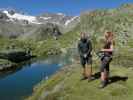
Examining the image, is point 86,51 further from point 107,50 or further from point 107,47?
point 107,50

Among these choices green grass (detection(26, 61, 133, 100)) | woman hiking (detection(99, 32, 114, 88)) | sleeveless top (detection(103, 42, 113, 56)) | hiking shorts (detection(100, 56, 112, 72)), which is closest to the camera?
woman hiking (detection(99, 32, 114, 88))

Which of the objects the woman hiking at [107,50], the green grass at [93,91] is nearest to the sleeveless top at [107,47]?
the woman hiking at [107,50]

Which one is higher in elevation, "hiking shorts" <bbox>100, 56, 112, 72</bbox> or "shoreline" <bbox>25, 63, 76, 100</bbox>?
"hiking shorts" <bbox>100, 56, 112, 72</bbox>

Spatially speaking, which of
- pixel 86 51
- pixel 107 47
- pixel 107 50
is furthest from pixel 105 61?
pixel 86 51

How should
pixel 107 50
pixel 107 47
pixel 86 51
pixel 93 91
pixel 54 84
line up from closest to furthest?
pixel 107 50
pixel 107 47
pixel 93 91
pixel 86 51
pixel 54 84

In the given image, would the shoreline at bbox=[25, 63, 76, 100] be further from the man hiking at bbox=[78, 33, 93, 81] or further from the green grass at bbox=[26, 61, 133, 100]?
the man hiking at bbox=[78, 33, 93, 81]

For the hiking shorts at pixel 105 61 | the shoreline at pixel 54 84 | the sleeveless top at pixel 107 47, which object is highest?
the sleeveless top at pixel 107 47

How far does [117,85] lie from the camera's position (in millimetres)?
29281

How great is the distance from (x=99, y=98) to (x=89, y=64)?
15.2 feet

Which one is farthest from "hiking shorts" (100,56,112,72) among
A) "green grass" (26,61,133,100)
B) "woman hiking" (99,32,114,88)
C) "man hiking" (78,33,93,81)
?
"man hiking" (78,33,93,81)

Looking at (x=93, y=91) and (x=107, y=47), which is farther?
(x=93, y=91)

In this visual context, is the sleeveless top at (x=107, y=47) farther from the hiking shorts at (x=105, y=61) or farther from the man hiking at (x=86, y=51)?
the man hiking at (x=86, y=51)

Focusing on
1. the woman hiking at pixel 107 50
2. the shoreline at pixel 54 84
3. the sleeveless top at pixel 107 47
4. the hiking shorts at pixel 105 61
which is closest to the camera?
the woman hiking at pixel 107 50

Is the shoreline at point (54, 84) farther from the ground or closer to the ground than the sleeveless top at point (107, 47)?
closer to the ground
